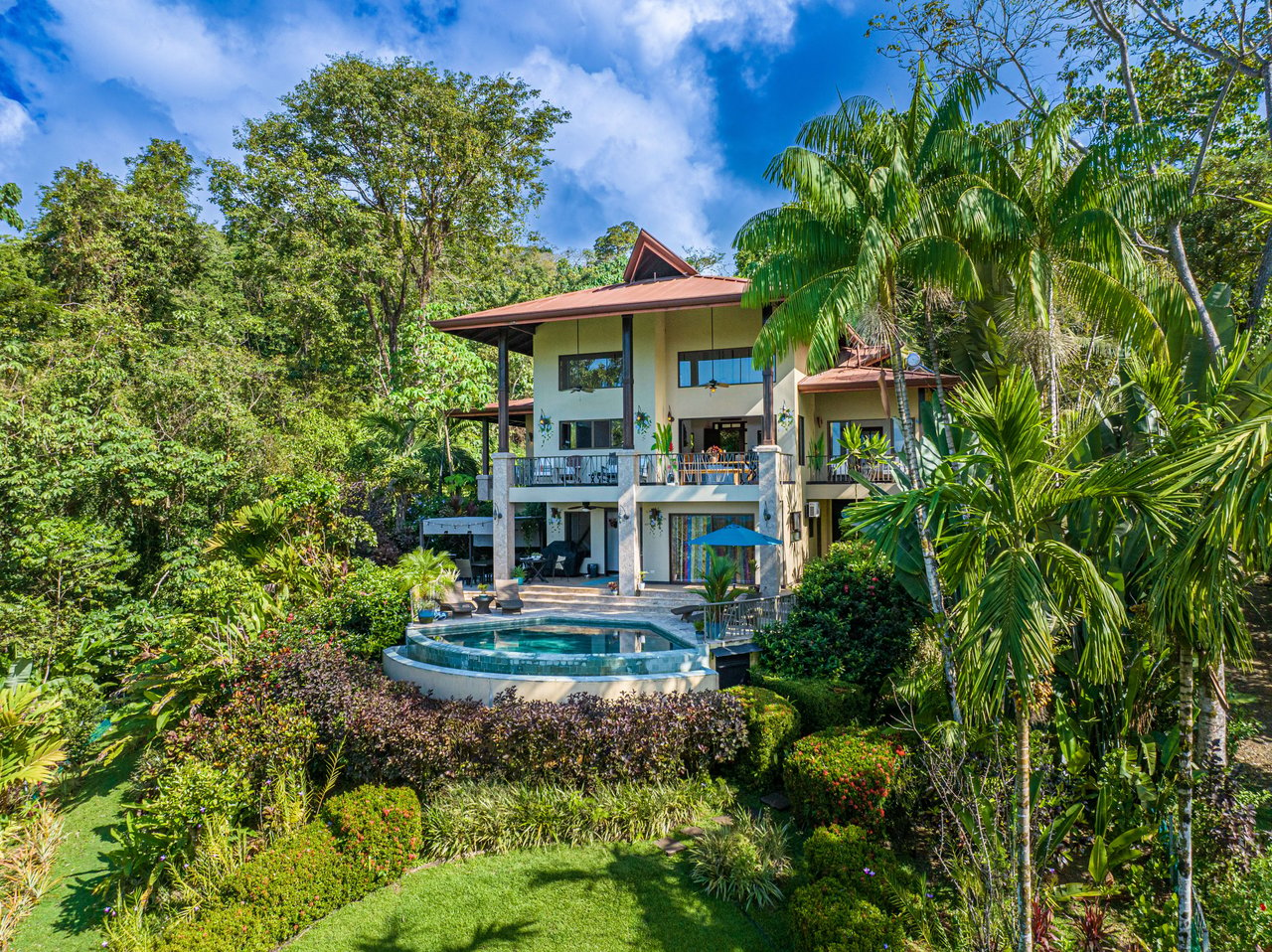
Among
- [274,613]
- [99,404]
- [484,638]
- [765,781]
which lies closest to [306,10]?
[99,404]

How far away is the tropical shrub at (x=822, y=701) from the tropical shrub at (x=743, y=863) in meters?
2.44

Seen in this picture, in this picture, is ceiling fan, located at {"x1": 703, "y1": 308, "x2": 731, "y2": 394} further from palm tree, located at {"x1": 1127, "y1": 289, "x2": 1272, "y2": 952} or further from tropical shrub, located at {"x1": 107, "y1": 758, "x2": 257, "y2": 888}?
tropical shrub, located at {"x1": 107, "y1": 758, "x2": 257, "y2": 888}

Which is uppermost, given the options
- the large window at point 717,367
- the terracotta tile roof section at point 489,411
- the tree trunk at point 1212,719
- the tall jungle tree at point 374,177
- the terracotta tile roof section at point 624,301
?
the tall jungle tree at point 374,177

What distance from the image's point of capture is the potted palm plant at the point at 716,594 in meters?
13.8

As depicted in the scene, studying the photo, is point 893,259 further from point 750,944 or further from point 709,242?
point 709,242

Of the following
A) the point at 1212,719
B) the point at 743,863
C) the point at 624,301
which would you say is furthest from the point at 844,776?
the point at 624,301

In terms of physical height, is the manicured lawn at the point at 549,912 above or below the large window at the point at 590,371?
below

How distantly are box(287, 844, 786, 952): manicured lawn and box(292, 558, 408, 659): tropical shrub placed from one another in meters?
6.51

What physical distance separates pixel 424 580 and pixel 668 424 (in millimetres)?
8707

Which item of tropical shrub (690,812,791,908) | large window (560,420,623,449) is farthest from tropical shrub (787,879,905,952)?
large window (560,420,623,449)

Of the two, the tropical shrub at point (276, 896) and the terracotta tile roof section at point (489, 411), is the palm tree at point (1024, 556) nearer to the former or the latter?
the tropical shrub at point (276, 896)

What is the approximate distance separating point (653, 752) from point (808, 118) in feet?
35.6

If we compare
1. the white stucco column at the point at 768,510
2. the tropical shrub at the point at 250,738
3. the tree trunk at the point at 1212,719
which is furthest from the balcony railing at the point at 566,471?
the tree trunk at the point at 1212,719

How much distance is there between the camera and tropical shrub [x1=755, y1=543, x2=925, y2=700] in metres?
12.1
